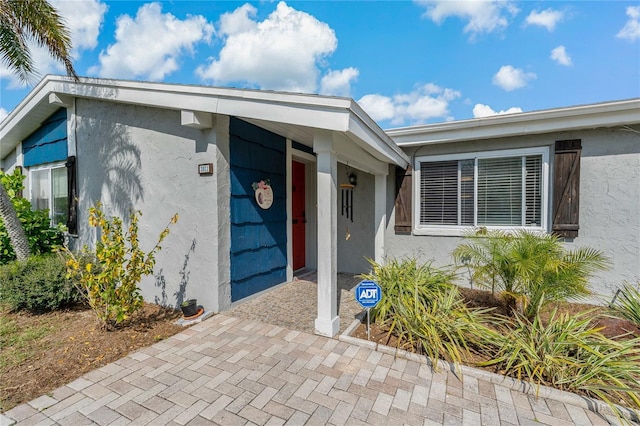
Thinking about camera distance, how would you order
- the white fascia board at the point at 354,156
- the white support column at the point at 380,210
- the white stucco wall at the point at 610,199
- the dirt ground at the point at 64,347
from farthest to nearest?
the white support column at the point at 380,210 → the white stucco wall at the point at 610,199 → the white fascia board at the point at 354,156 → the dirt ground at the point at 64,347

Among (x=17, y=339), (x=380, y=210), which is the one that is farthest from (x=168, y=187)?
(x=380, y=210)

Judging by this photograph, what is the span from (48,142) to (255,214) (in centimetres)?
540

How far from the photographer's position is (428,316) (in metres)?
3.09

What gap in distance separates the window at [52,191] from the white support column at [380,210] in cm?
619

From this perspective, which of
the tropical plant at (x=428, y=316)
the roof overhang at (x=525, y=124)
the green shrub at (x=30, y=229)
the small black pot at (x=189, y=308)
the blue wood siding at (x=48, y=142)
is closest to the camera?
the tropical plant at (x=428, y=316)

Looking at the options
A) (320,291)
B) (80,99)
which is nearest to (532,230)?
(320,291)

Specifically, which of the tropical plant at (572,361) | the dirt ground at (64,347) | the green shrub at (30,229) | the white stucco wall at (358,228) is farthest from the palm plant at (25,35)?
the tropical plant at (572,361)

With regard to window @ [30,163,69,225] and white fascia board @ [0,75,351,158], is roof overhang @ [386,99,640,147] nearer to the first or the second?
white fascia board @ [0,75,351,158]

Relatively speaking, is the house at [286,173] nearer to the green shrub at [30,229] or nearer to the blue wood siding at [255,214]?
the blue wood siding at [255,214]

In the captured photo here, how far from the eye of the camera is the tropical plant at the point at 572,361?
7.49 feet

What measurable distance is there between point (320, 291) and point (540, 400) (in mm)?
2179

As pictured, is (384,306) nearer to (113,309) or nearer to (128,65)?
(113,309)

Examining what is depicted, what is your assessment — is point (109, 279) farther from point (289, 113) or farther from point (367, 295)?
point (367, 295)

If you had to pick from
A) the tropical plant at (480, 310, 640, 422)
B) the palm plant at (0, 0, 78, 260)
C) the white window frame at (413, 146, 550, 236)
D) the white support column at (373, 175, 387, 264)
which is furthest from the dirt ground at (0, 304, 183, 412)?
the white window frame at (413, 146, 550, 236)
